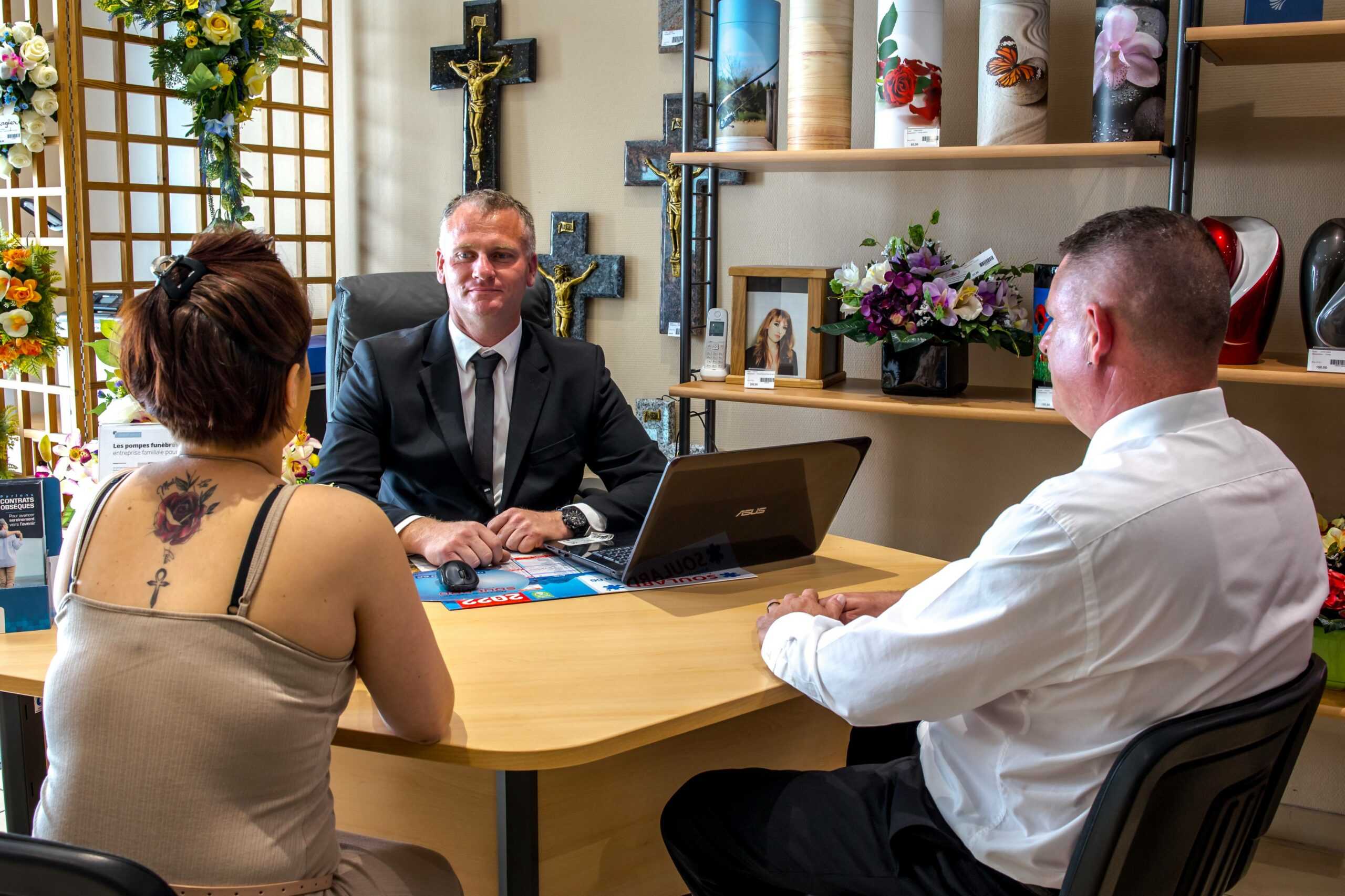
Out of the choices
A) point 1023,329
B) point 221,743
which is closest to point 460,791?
point 221,743

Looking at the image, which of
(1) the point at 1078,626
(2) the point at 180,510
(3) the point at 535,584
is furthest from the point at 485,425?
(1) the point at 1078,626

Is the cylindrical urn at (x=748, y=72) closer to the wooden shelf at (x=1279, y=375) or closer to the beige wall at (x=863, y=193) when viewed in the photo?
the beige wall at (x=863, y=193)

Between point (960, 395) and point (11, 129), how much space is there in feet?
8.47

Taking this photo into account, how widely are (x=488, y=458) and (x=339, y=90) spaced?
1.92 m

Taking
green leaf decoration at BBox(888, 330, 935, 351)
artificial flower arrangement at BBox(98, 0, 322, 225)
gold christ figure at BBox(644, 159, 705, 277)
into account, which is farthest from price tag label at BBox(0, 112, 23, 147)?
green leaf decoration at BBox(888, 330, 935, 351)

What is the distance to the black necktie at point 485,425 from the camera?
8.10ft

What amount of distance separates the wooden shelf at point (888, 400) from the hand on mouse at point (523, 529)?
779 mm

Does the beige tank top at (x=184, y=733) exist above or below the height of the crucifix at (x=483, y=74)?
below

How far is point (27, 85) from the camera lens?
3.16m

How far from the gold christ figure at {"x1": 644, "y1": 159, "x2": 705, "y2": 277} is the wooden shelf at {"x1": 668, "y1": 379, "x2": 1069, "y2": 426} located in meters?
0.51

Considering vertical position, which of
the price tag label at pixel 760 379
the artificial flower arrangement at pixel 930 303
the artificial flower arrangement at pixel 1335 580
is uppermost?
the artificial flower arrangement at pixel 930 303

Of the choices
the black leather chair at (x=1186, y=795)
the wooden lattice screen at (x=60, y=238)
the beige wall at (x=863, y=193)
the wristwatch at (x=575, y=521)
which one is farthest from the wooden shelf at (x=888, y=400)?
the wooden lattice screen at (x=60, y=238)

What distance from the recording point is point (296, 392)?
50.0 inches

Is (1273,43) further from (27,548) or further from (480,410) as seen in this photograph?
(27,548)
